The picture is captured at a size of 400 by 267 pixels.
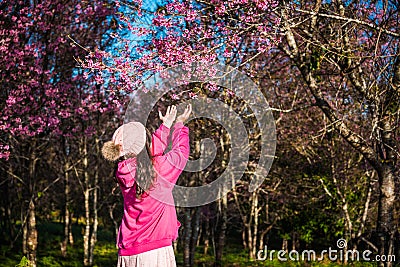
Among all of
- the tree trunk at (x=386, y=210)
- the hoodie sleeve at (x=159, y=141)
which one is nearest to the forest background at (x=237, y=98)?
the tree trunk at (x=386, y=210)

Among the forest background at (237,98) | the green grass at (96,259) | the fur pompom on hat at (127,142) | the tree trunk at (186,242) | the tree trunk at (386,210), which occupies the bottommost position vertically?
the green grass at (96,259)

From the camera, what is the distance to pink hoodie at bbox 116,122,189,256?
419 centimetres

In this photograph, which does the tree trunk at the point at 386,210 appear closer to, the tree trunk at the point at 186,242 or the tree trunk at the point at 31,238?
the tree trunk at the point at 186,242

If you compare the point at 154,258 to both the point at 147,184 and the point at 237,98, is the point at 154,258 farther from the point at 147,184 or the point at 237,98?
the point at 237,98

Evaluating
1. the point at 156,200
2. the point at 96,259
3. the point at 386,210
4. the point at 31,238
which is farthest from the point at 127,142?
the point at 96,259

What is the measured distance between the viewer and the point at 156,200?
14.1 ft

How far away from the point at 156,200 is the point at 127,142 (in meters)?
0.59

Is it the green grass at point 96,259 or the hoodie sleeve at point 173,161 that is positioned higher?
the hoodie sleeve at point 173,161

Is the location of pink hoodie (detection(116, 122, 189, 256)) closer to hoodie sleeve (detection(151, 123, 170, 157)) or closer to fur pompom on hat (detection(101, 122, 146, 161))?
hoodie sleeve (detection(151, 123, 170, 157))

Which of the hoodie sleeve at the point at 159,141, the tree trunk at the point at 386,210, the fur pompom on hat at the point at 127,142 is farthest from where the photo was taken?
the tree trunk at the point at 386,210

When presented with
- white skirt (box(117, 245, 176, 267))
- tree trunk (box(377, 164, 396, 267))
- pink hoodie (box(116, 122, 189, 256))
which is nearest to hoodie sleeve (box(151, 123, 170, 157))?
pink hoodie (box(116, 122, 189, 256))

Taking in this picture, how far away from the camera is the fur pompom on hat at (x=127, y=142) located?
4.16 meters

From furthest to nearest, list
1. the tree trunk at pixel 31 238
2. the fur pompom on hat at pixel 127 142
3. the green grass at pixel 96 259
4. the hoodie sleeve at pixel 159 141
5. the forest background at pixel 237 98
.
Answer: the green grass at pixel 96 259 < the tree trunk at pixel 31 238 < the forest background at pixel 237 98 < the hoodie sleeve at pixel 159 141 < the fur pompom on hat at pixel 127 142

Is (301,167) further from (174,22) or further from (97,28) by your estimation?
(174,22)
